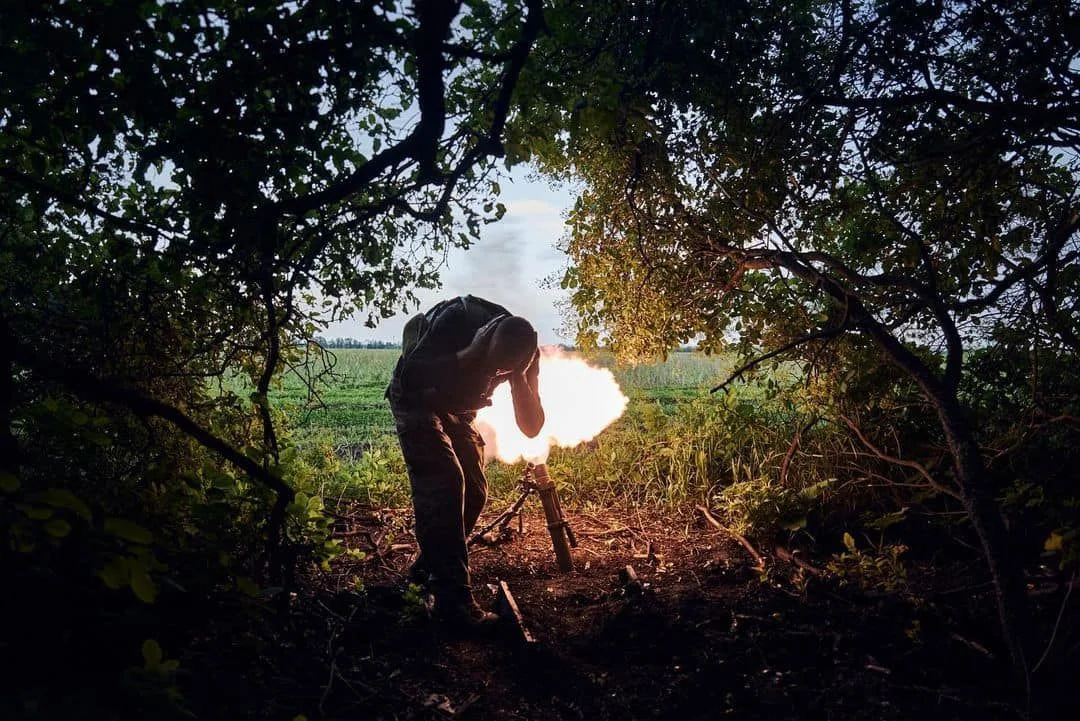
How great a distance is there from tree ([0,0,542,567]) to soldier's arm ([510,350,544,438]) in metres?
1.44

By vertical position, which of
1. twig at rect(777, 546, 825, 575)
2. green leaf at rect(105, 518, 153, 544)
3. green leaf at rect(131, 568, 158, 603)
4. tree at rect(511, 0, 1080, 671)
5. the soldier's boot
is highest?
tree at rect(511, 0, 1080, 671)

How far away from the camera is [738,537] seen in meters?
5.39

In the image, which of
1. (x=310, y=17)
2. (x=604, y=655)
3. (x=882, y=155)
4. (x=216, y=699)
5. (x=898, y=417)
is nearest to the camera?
(x=310, y=17)

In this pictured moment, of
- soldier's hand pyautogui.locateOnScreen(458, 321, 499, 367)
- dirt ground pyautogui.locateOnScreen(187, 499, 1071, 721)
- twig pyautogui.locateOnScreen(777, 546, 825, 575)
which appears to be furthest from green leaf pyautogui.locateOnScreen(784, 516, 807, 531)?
soldier's hand pyautogui.locateOnScreen(458, 321, 499, 367)

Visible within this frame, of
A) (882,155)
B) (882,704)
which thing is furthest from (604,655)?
(882,155)

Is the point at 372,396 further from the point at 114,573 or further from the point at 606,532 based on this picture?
the point at 114,573

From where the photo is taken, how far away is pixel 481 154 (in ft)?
10.1

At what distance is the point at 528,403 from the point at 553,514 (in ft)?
3.33

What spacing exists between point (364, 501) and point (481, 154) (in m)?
5.28

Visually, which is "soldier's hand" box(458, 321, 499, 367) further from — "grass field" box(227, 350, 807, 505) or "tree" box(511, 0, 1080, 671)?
"grass field" box(227, 350, 807, 505)

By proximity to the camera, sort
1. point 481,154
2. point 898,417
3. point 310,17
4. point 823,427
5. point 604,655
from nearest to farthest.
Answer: point 310,17 < point 481,154 < point 604,655 < point 898,417 < point 823,427

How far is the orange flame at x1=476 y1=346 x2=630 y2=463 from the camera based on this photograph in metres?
5.46

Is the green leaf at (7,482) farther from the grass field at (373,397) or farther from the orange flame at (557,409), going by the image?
the orange flame at (557,409)

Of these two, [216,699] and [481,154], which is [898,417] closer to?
[481,154]
